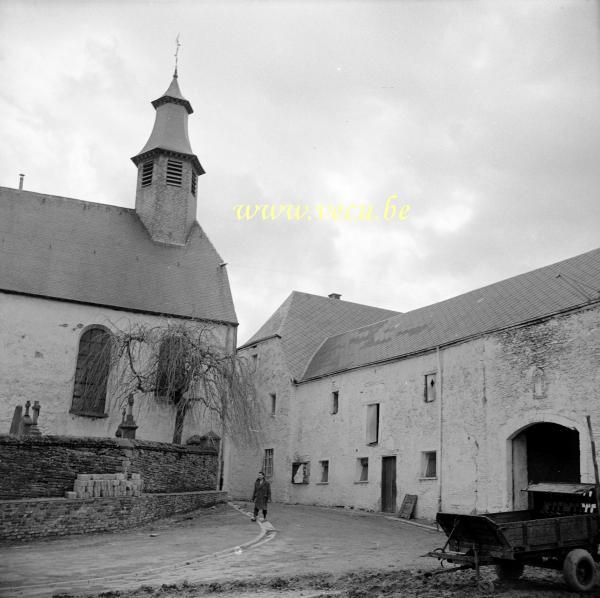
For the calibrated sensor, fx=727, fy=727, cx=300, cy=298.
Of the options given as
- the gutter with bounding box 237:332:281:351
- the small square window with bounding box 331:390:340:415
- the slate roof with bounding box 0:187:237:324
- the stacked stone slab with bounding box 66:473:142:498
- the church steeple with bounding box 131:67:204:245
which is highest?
the church steeple with bounding box 131:67:204:245

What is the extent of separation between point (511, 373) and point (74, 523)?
12248 millimetres

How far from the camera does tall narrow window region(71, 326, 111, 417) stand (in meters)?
26.6

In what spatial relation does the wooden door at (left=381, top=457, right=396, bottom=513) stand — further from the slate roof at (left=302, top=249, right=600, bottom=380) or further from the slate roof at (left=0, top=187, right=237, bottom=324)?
the slate roof at (left=0, top=187, right=237, bottom=324)

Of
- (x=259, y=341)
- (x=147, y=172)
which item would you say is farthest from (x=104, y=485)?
(x=147, y=172)

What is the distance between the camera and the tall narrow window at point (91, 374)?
87.3 feet

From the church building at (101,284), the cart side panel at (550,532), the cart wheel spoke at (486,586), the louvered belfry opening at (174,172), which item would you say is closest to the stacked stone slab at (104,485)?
the church building at (101,284)

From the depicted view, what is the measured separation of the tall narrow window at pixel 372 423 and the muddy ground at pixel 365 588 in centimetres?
1508

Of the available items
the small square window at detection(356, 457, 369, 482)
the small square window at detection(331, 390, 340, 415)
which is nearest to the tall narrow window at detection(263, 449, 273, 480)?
the small square window at detection(331, 390, 340, 415)

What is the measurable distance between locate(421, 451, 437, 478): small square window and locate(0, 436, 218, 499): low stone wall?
7426mm

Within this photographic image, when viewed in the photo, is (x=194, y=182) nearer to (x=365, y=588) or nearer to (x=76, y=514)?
(x=76, y=514)

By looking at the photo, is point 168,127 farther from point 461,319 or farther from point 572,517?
point 572,517

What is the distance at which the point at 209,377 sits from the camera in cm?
2600

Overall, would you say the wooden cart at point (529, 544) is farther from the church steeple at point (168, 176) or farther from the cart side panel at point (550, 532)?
the church steeple at point (168, 176)

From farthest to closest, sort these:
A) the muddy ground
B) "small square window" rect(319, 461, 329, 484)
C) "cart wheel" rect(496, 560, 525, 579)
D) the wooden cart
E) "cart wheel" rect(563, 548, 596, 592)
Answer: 1. "small square window" rect(319, 461, 329, 484)
2. "cart wheel" rect(496, 560, 525, 579)
3. the wooden cart
4. "cart wheel" rect(563, 548, 596, 592)
5. the muddy ground
